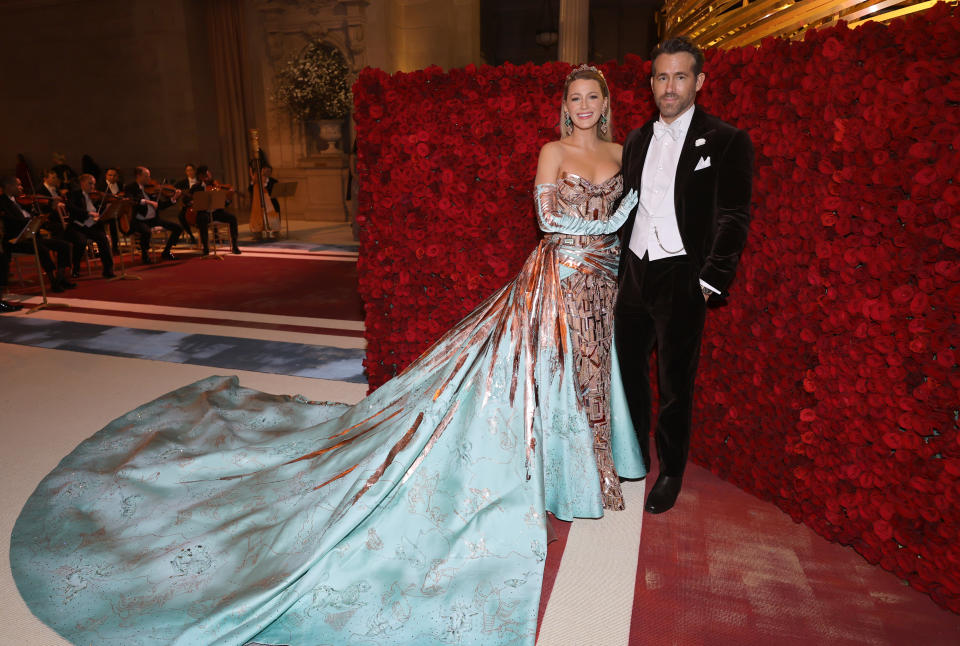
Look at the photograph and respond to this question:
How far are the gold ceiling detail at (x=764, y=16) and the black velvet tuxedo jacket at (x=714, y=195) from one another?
2.41 feet

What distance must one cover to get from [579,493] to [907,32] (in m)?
2.15

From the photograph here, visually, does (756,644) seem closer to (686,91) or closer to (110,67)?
(686,91)

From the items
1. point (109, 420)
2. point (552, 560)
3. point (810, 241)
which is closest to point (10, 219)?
point (109, 420)

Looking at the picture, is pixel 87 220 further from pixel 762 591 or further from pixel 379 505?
pixel 762 591

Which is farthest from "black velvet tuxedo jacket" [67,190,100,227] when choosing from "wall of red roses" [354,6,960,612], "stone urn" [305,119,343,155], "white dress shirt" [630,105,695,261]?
"white dress shirt" [630,105,695,261]

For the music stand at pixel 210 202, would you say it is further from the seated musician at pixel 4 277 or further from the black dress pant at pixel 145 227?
the seated musician at pixel 4 277

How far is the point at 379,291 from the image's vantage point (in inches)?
157

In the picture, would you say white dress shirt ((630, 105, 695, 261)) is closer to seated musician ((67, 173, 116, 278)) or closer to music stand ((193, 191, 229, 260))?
seated musician ((67, 173, 116, 278))

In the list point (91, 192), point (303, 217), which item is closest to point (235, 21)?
point (303, 217)

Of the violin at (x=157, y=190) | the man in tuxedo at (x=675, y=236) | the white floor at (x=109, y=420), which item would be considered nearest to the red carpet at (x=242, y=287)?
the white floor at (x=109, y=420)

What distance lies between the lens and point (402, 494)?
96.6 inches

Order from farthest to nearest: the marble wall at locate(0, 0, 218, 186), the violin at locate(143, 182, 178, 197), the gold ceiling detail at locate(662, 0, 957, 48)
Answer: the marble wall at locate(0, 0, 218, 186), the violin at locate(143, 182, 178, 197), the gold ceiling detail at locate(662, 0, 957, 48)

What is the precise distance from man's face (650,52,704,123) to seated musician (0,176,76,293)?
24.9 feet

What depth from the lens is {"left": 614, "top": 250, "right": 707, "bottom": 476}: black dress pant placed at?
271 cm
